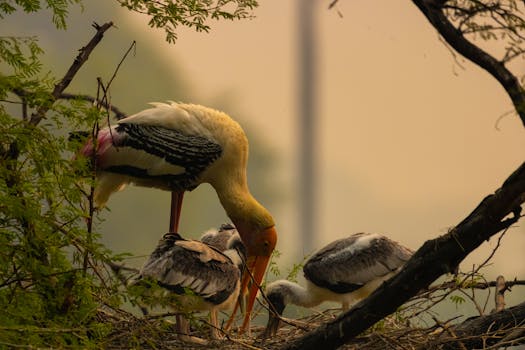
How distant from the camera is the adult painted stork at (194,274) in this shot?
5348 mm

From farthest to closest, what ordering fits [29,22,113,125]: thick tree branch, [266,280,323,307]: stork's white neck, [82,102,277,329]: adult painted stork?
1. [82,102,277,329]: adult painted stork
2. [266,280,323,307]: stork's white neck
3. [29,22,113,125]: thick tree branch

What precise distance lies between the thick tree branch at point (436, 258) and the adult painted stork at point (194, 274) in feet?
3.66

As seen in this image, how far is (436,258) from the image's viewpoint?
4.02 metres

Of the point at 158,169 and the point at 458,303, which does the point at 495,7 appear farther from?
the point at 158,169

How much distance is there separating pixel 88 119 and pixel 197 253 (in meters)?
1.30

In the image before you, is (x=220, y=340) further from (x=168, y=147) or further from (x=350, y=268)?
(x=168, y=147)

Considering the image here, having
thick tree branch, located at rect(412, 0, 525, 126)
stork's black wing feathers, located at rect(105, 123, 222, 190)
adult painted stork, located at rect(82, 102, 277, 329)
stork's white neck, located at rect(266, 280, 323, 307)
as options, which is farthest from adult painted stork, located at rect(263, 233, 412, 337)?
thick tree branch, located at rect(412, 0, 525, 126)

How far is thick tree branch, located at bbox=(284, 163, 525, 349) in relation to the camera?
151 inches

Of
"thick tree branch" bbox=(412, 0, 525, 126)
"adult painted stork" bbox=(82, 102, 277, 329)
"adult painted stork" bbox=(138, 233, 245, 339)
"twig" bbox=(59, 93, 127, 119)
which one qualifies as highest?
"thick tree branch" bbox=(412, 0, 525, 126)

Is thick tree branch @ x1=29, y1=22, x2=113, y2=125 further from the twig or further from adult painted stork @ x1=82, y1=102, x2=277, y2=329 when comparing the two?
adult painted stork @ x1=82, y1=102, x2=277, y2=329

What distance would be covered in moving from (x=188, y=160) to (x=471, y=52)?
2.99m

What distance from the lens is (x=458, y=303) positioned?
17.1 ft

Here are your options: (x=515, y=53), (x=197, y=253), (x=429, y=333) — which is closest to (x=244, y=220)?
(x=197, y=253)

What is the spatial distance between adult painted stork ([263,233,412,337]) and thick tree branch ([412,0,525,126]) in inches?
92.7
